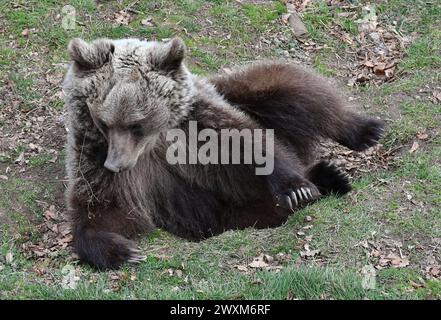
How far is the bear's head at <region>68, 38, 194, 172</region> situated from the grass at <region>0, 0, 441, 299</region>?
3.39ft

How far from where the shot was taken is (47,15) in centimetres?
1036

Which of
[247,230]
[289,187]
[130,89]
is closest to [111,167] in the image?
[130,89]

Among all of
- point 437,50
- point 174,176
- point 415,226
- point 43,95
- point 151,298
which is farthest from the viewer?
point 437,50

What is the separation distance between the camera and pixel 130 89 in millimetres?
6895

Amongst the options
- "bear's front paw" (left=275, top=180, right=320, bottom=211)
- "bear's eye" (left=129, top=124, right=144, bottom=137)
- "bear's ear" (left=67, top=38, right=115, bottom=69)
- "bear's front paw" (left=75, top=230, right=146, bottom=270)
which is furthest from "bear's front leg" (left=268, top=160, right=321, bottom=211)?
"bear's ear" (left=67, top=38, right=115, bottom=69)

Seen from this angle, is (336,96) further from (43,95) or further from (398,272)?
(43,95)

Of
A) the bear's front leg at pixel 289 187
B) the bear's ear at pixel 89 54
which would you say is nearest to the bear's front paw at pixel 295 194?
the bear's front leg at pixel 289 187

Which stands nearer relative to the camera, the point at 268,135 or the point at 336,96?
the point at 268,135

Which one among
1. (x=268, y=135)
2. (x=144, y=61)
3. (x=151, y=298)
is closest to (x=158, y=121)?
(x=144, y=61)

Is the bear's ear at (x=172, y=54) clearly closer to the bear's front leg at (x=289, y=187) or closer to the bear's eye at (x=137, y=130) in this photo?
the bear's eye at (x=137, y=130)

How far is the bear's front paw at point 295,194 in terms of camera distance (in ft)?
23.1

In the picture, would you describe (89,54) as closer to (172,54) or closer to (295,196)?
(172,54)

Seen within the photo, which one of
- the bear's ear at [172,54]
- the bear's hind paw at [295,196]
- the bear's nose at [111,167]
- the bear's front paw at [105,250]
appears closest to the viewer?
the bear's nose at [111,167]

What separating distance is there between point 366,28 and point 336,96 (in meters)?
2.80
